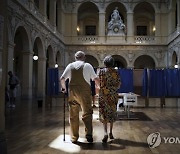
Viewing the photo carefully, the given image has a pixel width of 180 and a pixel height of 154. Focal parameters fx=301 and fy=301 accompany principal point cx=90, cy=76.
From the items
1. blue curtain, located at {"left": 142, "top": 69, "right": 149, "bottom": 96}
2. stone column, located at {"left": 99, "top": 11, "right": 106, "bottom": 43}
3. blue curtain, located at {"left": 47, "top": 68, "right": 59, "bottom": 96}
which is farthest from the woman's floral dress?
stone column, located at {"left": 99, "top": 11, "right": 106, "bottom": 43}

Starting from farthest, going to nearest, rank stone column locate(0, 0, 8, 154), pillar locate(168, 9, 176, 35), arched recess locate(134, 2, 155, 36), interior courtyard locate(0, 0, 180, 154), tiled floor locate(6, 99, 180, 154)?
arched recess locate(134, 2, 155, 36)
pillar locate(168, 9, 176, 35)
interior courtyard locate(0, 0, 180, 154)
tiled floor locate(6, 99, 180, 154)
stone column locate(0, 0, 8, 154)

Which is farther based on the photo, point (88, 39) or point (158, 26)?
point (88, 39)

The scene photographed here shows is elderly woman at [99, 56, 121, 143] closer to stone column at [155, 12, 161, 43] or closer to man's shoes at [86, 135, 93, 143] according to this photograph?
man's shoes at [86, 135, 93, 143]

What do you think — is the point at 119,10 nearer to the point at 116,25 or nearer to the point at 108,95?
the point at 116,25

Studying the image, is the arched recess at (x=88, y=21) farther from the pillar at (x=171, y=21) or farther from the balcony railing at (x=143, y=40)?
the pillar at (x=171, y=21)

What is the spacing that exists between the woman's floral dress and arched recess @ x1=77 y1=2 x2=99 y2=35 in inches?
1130

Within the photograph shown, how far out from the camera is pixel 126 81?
16.7 metres

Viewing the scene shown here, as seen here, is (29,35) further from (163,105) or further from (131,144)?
(131,144)

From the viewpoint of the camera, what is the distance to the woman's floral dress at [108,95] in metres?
6.32

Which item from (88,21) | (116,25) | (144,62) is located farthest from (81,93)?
(88,21)

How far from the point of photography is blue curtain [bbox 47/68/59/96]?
656 inches

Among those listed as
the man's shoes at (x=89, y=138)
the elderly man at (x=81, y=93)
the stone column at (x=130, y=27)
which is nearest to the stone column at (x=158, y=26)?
the stone column at (x=130, y=27)

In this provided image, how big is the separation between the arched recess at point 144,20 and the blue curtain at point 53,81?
20337 millimetres

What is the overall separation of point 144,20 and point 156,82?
67.2 feet
